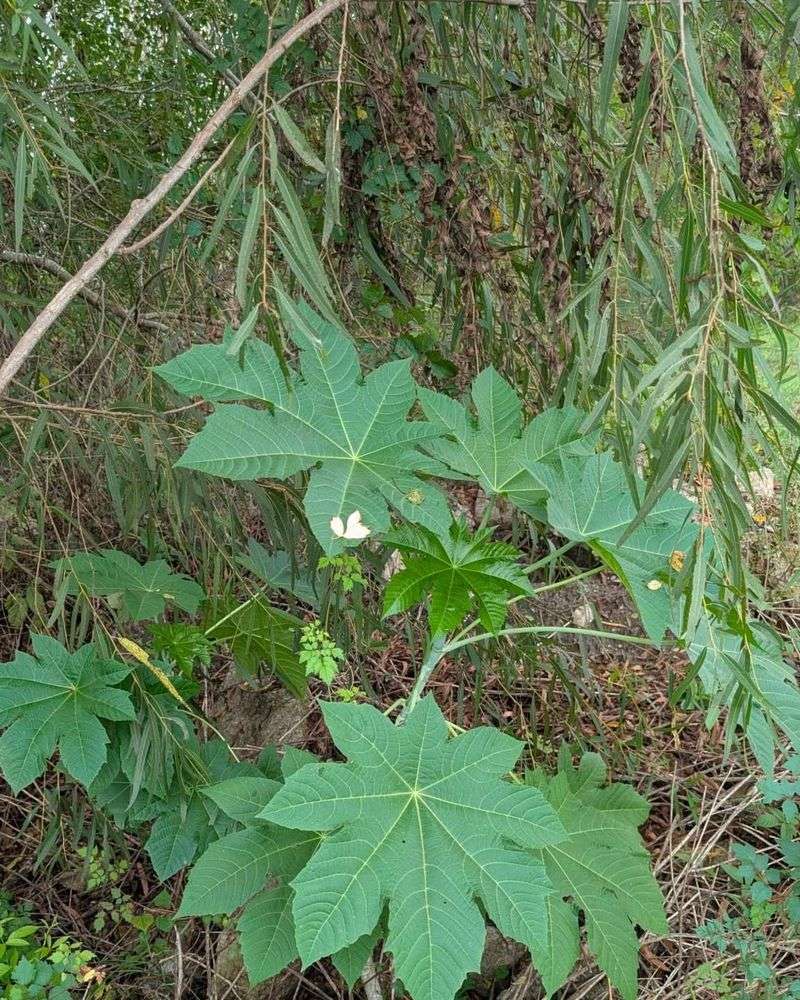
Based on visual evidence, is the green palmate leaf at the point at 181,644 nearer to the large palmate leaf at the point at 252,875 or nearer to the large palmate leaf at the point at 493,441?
the large palmate leaf at the point at 252,875

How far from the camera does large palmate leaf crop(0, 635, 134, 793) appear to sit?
1285 millimetres

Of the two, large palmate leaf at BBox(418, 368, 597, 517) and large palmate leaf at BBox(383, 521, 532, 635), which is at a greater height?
large palmate leaf at BBox(418, 368, 597, 517)

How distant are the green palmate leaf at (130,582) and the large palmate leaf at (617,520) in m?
0.64

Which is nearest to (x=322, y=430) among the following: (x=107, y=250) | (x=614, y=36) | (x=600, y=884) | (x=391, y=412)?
(x=391, y=412)

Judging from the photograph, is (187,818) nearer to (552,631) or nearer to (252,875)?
(252,875)

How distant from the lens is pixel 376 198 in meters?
1.70

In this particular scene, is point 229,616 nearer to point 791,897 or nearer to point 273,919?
point 273,919

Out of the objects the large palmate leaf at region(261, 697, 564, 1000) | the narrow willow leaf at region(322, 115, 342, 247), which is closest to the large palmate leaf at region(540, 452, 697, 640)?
the large palmate leaf at region(261, 697, 564, 1000)

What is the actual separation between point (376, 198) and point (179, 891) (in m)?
1.54

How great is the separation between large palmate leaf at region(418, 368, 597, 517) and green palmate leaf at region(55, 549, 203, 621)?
1.71 ft

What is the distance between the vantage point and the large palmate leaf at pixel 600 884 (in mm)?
1358

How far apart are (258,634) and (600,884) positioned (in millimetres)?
662

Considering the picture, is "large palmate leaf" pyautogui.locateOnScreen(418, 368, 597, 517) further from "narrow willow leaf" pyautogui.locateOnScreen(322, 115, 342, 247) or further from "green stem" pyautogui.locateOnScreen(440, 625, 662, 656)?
"narrow willow leaf" pyautogui.locateOnScreen(322, 115, 342, 247)

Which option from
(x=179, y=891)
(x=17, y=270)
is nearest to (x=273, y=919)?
(x=179, y=891)
